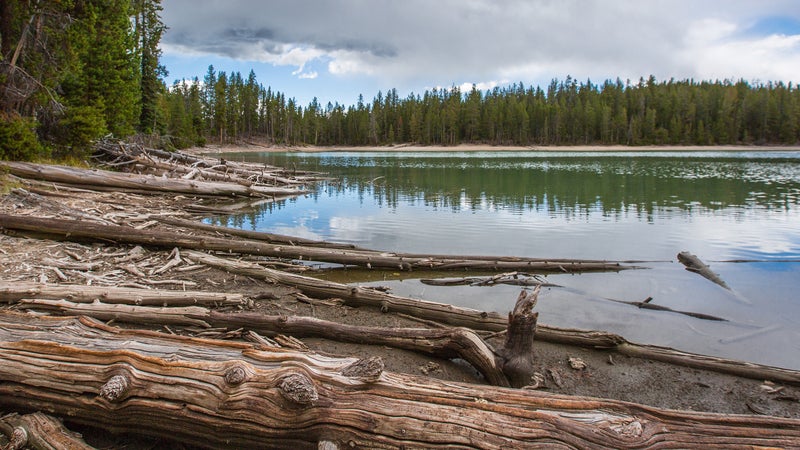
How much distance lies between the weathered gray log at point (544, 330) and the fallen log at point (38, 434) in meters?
4.61

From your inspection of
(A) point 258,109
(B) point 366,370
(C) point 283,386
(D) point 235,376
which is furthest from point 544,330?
(A) point 258,109

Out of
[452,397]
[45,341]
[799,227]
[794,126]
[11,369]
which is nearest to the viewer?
[452,397]

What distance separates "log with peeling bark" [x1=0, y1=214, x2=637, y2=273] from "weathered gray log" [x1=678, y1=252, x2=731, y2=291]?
Answer: 6.34 feet

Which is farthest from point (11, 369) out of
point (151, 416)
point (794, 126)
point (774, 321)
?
point (794, 126)

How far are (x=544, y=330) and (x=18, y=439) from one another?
5764mm

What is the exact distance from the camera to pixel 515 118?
125m

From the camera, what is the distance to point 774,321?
26.7 ft

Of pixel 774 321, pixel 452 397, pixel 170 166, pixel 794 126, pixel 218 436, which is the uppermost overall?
pixel 794 126

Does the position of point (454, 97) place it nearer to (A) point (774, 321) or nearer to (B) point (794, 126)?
(B) point (794, 126)

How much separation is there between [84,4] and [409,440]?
74.9 ft

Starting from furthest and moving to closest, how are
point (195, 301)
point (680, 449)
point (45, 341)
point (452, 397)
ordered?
point (195, 301) < point (45, 341) < point (452, 397) < point (680, 449)

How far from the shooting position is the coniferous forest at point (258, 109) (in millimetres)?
18500

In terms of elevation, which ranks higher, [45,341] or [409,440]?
[45,341]

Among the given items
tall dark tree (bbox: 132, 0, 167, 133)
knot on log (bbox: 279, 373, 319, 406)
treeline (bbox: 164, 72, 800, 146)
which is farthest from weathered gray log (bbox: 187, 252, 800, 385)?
treeline (bbox: 164, 72, 800, 146)
